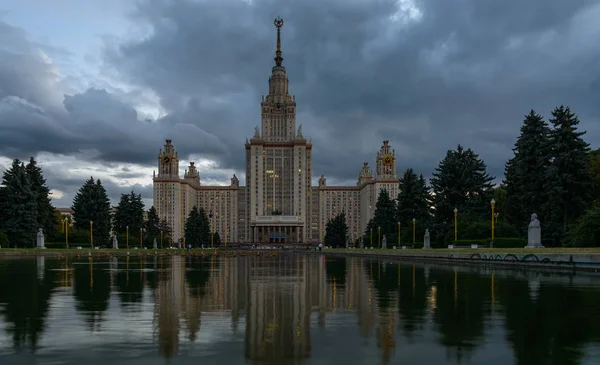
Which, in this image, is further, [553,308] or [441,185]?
[441,185]

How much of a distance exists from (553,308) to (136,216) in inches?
4011

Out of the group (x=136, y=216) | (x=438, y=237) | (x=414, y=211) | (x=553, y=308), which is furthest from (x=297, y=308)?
(x=136, y=216)

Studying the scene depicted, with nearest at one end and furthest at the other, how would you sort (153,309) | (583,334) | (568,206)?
(583,334), (153,309), (568,206)

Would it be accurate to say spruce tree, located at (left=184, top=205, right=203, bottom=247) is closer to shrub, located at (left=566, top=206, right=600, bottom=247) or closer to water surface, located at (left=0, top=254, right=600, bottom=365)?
shrub, located at (left=566, top=206, right=600, bottom=247)

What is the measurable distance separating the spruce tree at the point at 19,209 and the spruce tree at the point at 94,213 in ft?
44.9

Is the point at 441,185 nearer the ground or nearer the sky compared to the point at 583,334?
nearer the sky

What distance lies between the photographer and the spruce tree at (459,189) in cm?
6738

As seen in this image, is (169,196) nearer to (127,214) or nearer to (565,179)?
(127,214)

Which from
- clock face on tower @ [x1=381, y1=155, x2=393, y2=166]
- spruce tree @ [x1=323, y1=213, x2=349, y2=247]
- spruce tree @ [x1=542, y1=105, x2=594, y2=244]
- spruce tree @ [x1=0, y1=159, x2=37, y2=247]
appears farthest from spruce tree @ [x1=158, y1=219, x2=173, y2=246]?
spruce tree @ [x1=542, y1=105, x2=594, y2=244]

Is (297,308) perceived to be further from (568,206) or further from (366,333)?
(568,206)

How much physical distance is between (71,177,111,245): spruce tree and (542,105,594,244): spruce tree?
222 ft

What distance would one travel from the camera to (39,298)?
1500 centimetres

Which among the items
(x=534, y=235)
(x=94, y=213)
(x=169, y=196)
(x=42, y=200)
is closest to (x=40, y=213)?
(x=42, y=200)

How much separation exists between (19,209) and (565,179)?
65.1 meters
